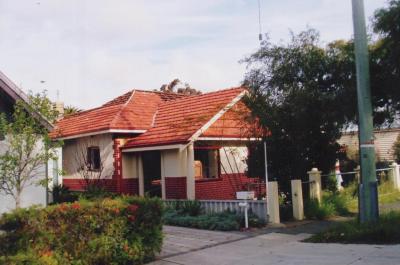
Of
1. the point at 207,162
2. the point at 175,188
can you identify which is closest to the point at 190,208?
the point at 175,188

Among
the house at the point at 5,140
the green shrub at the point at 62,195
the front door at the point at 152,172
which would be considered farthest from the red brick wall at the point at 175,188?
the house at the point at 5,140

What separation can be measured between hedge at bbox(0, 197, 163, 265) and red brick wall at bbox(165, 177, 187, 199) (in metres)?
8.25

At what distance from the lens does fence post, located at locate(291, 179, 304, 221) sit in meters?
14.8

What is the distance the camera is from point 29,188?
40.8ft

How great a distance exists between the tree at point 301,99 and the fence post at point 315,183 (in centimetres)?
49

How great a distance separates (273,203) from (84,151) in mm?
11423

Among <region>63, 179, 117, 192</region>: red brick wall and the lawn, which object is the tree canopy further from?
<region>63, 179, 117, 192</region>: red brick wall

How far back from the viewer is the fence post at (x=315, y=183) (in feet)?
51.9

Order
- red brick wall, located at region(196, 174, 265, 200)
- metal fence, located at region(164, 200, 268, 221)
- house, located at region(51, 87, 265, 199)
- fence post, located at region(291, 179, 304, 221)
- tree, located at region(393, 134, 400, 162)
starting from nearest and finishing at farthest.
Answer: metal fence, located at region(164, 200, 268, 221), fence post, located at region(291, 179, 304, 221), house, located at region(51, 87, 265, 199), red brick wall, located at region(196, 174, 265, 200), tree, located at region(393, 134, 400, 162)

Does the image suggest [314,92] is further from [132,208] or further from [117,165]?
[117,165]

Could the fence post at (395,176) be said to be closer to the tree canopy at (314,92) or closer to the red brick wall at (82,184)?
the tree canopy at (314,92)

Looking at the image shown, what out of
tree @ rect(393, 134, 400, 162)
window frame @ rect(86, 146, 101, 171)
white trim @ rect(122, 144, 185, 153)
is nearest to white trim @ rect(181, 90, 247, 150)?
white trim @ rect(122, 144, 185, 153)

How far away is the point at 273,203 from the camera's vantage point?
46.3 ft

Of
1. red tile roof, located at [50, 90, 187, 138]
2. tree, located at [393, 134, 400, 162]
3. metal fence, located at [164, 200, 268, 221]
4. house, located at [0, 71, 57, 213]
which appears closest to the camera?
house, located at [0, 71, 57, 213]
